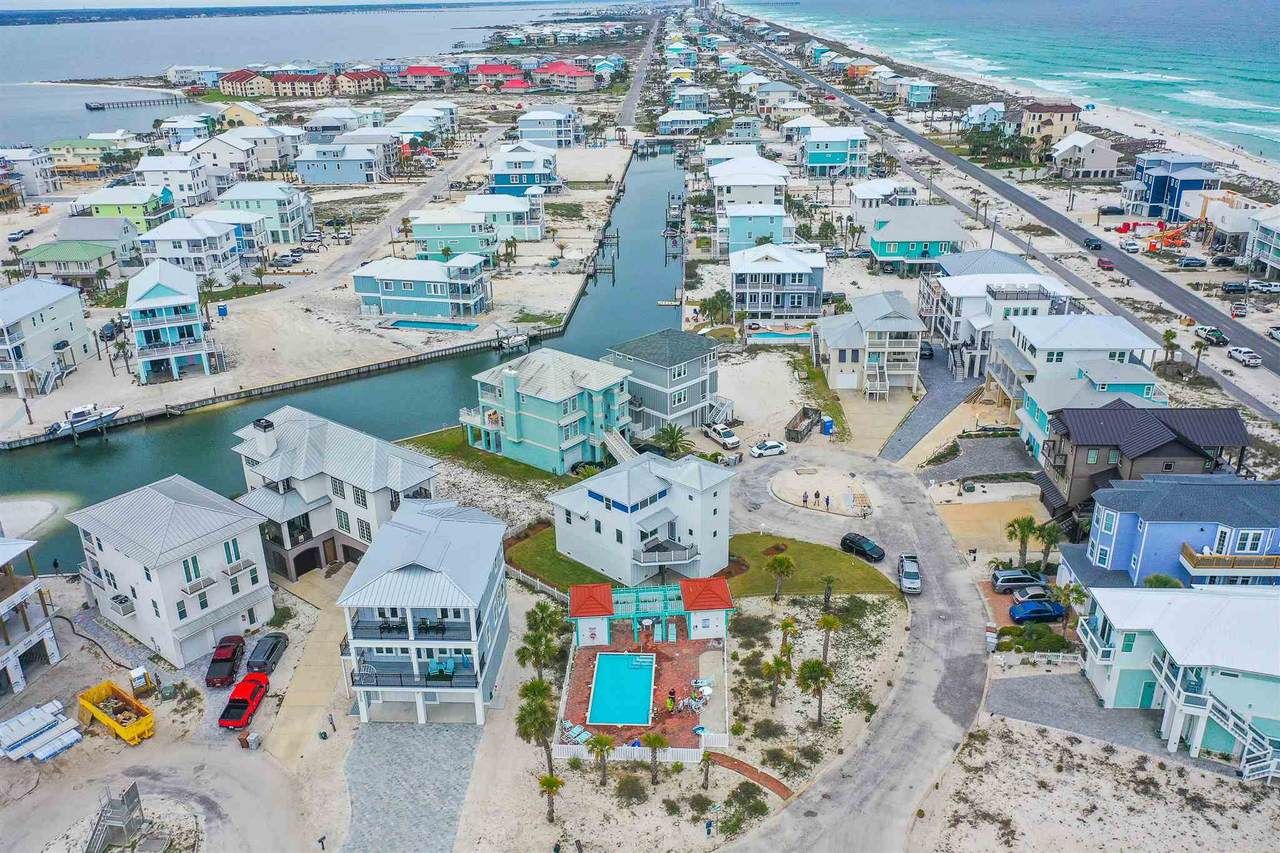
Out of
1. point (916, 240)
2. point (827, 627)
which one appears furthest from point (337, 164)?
point (827, 627)

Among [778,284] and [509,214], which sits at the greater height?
[509,214]

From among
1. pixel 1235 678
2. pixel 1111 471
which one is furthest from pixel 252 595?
pixel 1111 471

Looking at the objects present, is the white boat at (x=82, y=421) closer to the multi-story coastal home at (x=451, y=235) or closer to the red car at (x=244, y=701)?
the red car at (x=244, y=701)

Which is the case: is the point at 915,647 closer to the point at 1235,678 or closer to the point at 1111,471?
the point at 1235,678

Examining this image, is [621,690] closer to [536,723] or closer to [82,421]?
[536,723]

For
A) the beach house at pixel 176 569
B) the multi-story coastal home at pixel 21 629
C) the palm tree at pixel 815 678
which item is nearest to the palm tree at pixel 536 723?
the palm tree at pixel 815 678
